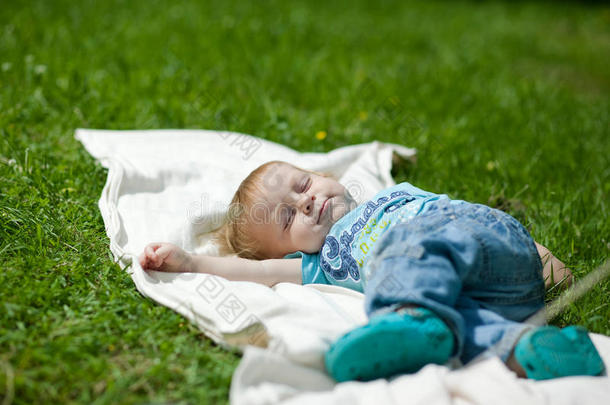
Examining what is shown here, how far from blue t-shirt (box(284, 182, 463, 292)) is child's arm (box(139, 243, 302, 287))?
81mm

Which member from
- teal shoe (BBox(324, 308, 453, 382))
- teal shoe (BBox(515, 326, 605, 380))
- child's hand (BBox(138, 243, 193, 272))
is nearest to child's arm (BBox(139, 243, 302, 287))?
child's hand (BBox(138, 243, 193, 272))

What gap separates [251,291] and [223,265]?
271 millimetres

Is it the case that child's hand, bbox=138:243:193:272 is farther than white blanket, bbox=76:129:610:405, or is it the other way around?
child's hand, bbox=138:243:193:272

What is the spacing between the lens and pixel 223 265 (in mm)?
2363

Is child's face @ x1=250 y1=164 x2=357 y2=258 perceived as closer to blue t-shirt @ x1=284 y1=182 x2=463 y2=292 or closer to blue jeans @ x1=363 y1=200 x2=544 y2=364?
blue t-shirt @ x1=284 y1=182 x2=463 y2=292

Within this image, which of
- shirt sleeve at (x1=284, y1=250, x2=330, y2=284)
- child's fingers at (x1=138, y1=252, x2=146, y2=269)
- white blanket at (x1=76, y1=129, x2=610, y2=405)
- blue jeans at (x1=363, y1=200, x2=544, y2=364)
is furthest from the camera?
shirt sleeve at (x1=284, y1=250, x2=330, y2=284)

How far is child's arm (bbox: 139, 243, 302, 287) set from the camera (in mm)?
2277

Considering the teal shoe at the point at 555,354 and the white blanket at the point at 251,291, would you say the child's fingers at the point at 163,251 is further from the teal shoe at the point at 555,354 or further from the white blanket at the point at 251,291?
the teal shoe at the point at 555,354

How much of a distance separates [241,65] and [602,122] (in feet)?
9.42

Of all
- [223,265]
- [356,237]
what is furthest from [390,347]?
[223,265]

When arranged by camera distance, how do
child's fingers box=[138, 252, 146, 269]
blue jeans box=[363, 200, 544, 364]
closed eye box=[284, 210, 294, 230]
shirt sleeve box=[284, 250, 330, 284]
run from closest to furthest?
blue jeans box=[363, 200, 544, 364] < child's fingers box=[138, 252, 146, 269] < shirt sleeve box=[284, 250, 330, 284] < closed eye box=[284, 210, 294, 230]

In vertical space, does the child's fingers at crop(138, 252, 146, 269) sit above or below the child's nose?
below

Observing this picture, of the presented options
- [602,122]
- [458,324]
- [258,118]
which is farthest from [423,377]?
[602,122]

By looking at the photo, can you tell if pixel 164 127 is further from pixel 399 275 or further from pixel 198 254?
pixel 399 275
